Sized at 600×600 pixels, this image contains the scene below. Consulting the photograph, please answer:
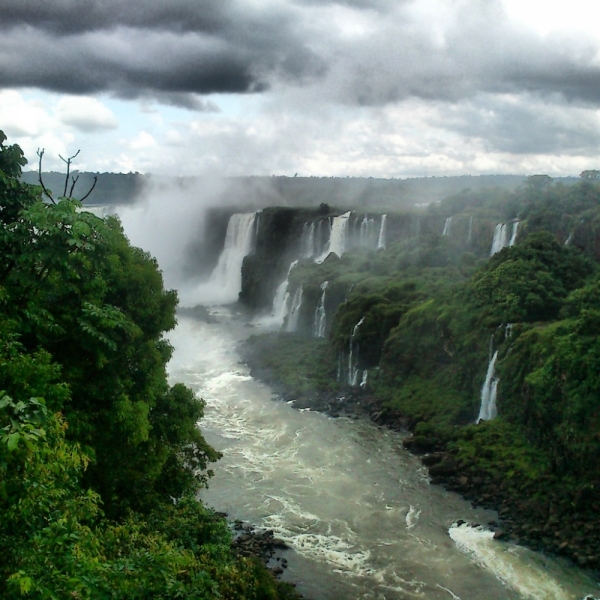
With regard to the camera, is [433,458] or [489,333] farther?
[489,333]

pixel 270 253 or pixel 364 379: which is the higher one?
pixel 270 253

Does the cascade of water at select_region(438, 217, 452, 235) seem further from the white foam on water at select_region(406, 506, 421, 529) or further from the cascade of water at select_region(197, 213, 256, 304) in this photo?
the white foam on water at select_region(406, 506, 421, 529)

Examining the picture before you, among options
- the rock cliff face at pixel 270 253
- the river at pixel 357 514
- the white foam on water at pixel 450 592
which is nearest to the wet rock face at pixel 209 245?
the rock cliff face at pixel 270 253

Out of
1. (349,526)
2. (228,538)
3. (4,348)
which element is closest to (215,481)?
(349,526)

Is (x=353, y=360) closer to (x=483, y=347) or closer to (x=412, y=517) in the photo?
(x=483, y=347)

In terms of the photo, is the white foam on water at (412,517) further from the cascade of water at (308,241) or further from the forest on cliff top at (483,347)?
the cascade of water at (308,241)

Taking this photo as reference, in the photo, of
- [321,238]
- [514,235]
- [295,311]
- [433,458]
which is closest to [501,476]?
[433,458]

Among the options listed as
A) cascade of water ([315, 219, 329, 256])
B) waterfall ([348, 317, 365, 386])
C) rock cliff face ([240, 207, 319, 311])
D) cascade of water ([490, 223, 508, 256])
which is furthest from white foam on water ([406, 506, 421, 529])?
rock cliff face ([240, 207, 319, 311])
